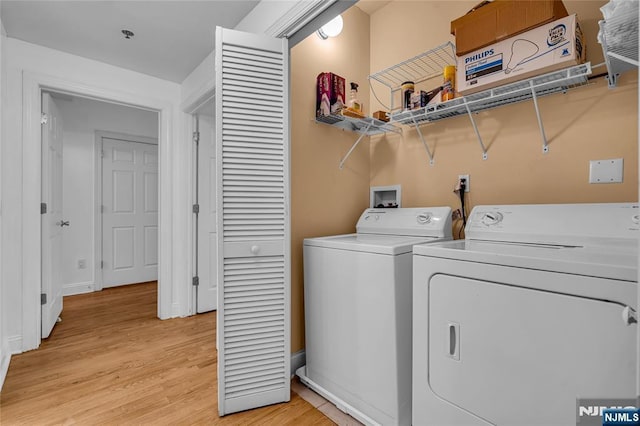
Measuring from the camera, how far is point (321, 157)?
2.05 m

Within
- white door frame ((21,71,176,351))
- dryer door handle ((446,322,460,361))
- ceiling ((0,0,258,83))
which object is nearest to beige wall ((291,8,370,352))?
ceiling ((0,0,258,83))

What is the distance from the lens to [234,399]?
156 centimetres

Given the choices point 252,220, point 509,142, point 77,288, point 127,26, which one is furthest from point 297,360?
point 77,288

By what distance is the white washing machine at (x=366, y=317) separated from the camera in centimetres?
136

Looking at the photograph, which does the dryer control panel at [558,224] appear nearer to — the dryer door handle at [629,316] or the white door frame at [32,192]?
the dryer door handle at [629,316]

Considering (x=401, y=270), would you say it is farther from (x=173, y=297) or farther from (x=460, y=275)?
(x=173, y=297)

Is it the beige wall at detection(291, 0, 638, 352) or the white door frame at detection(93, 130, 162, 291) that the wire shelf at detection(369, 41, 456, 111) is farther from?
the white door frame at detection(93, 130, 162, 291)

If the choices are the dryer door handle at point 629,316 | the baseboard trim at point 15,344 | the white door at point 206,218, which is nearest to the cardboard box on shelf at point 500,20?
the dryer door handle at point 629,316

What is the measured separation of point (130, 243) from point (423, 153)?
13.0 ft

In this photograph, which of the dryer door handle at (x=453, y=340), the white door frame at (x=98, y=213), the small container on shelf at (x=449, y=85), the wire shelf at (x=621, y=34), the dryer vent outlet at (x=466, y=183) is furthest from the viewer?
the white door frame at (x=98, y=213)

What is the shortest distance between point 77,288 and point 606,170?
16.3 ft

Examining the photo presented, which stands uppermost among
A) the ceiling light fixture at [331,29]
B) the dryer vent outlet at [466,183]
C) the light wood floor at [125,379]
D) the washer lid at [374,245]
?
the ceiling light fixture at [331,29]

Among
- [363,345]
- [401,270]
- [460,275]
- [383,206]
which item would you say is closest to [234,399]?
[363,345]

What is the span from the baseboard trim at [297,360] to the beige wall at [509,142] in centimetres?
119
